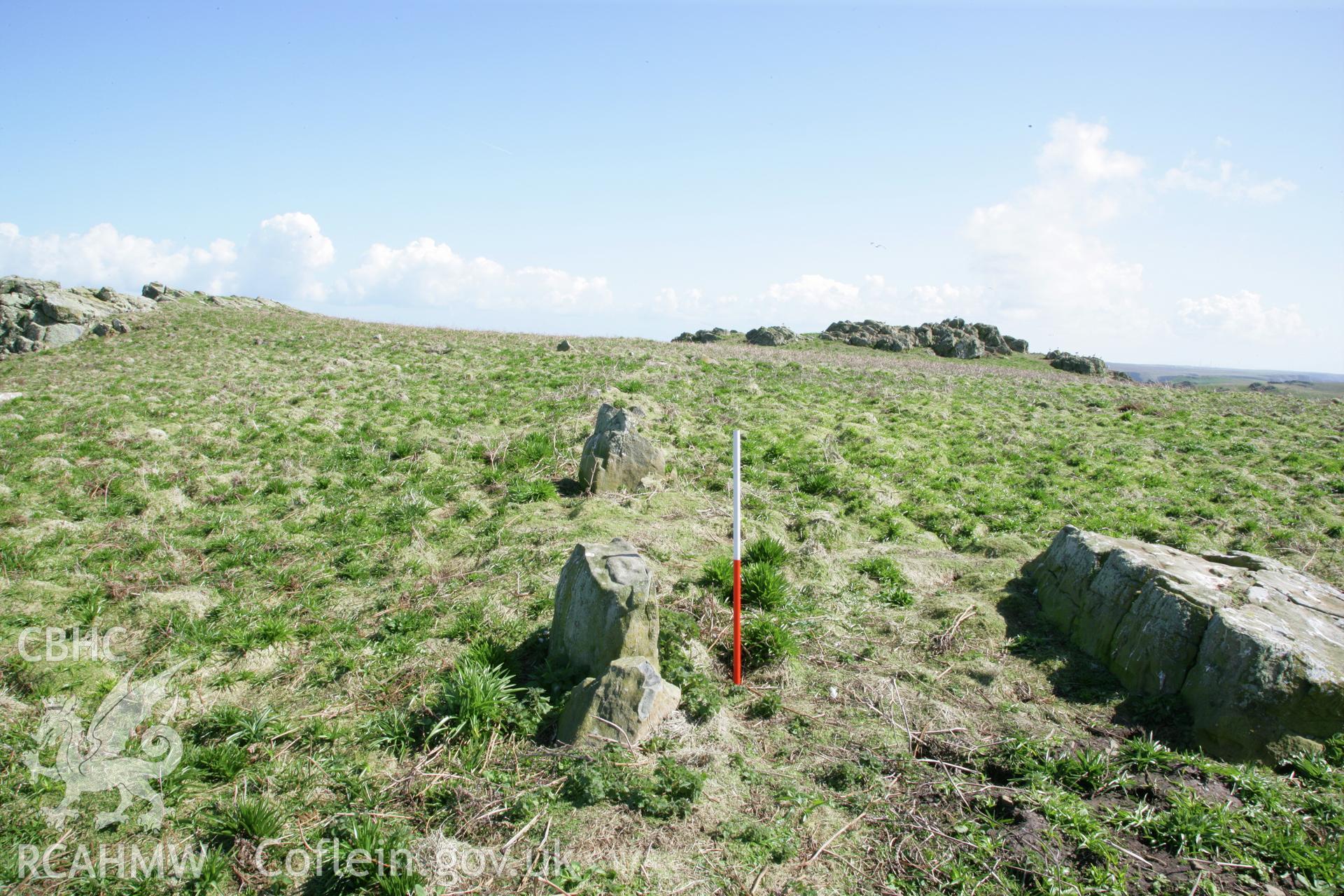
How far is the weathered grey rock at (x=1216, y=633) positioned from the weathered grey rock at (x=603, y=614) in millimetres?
4756

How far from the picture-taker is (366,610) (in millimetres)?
8047

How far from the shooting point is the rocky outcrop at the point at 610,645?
5660mm

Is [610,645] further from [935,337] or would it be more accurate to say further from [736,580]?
[935,337]

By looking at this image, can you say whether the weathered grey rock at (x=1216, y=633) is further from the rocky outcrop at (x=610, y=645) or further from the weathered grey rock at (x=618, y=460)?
the weathered grey rock at (x=618, y=460)

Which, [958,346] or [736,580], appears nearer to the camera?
[736,580]

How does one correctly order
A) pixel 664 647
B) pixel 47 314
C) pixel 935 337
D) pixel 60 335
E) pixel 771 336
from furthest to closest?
1. pixel 935 337
2. pixel 771 336
3. pixel 47 314
4. pixel 60 335
5. pixel 664 647

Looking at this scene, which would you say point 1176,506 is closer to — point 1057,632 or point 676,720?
point 1057,632

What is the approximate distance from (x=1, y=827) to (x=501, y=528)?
6.03 meters

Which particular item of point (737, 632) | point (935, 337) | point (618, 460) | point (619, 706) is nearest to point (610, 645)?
point (619, 706)

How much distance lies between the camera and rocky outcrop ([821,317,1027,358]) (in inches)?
2527

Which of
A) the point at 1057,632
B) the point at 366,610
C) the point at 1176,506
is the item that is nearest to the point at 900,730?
the point at 1057,632

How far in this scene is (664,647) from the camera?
6895 millimetres

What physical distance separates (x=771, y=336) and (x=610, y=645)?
56257 mm

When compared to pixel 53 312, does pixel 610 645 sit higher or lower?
lower
